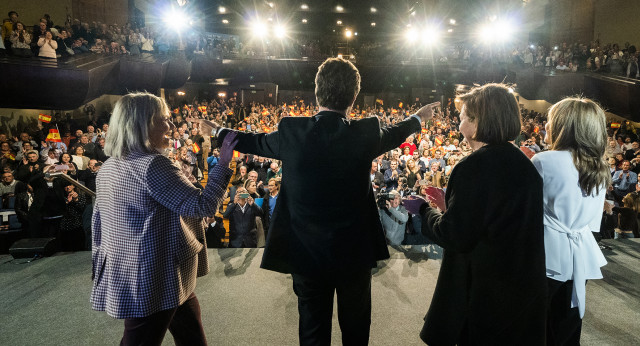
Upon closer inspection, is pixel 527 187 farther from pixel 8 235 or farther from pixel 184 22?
pixel 184 22

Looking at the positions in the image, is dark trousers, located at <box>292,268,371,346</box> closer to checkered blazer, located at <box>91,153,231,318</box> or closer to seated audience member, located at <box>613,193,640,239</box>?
checkered blazer, located at <box>91,153,231,318</box>

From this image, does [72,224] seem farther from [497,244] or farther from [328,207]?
[497,244]

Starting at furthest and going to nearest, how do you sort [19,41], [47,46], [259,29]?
[259,29] < [47,46] < [19,41]

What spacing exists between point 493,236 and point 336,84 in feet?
2.72

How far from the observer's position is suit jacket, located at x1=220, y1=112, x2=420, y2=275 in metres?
1.48

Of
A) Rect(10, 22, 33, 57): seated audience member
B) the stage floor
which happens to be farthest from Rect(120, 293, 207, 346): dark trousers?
Rect(10, 22, 33, 57): seated audience member

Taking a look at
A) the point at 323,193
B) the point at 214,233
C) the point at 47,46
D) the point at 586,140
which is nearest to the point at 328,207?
the point at 323,193

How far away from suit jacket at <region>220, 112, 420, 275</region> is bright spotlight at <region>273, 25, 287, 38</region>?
27.6 metres

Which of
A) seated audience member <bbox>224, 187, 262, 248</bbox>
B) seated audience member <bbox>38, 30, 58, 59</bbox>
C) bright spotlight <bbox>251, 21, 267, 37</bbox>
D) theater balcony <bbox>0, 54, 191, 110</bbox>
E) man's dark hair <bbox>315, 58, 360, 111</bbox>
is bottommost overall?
seated audience member <bbox>224, 187, 262, 248</bbox>

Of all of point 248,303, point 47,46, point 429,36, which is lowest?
point 248,303

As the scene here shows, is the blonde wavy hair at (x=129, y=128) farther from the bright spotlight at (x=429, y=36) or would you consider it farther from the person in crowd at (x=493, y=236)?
the bright spotlight at (x=429, y=36)

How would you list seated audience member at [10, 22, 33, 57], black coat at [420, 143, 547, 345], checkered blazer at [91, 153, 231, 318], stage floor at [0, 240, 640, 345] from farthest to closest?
seated audience member at [10, 22, 33, 57], stage floor at [0, 240, 640, 345], checkered blazer at [91, 153, 231, 318], black coat at [420, 143, 547, 345]

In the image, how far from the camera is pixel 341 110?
1570 mm

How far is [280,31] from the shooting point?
93.8ft
